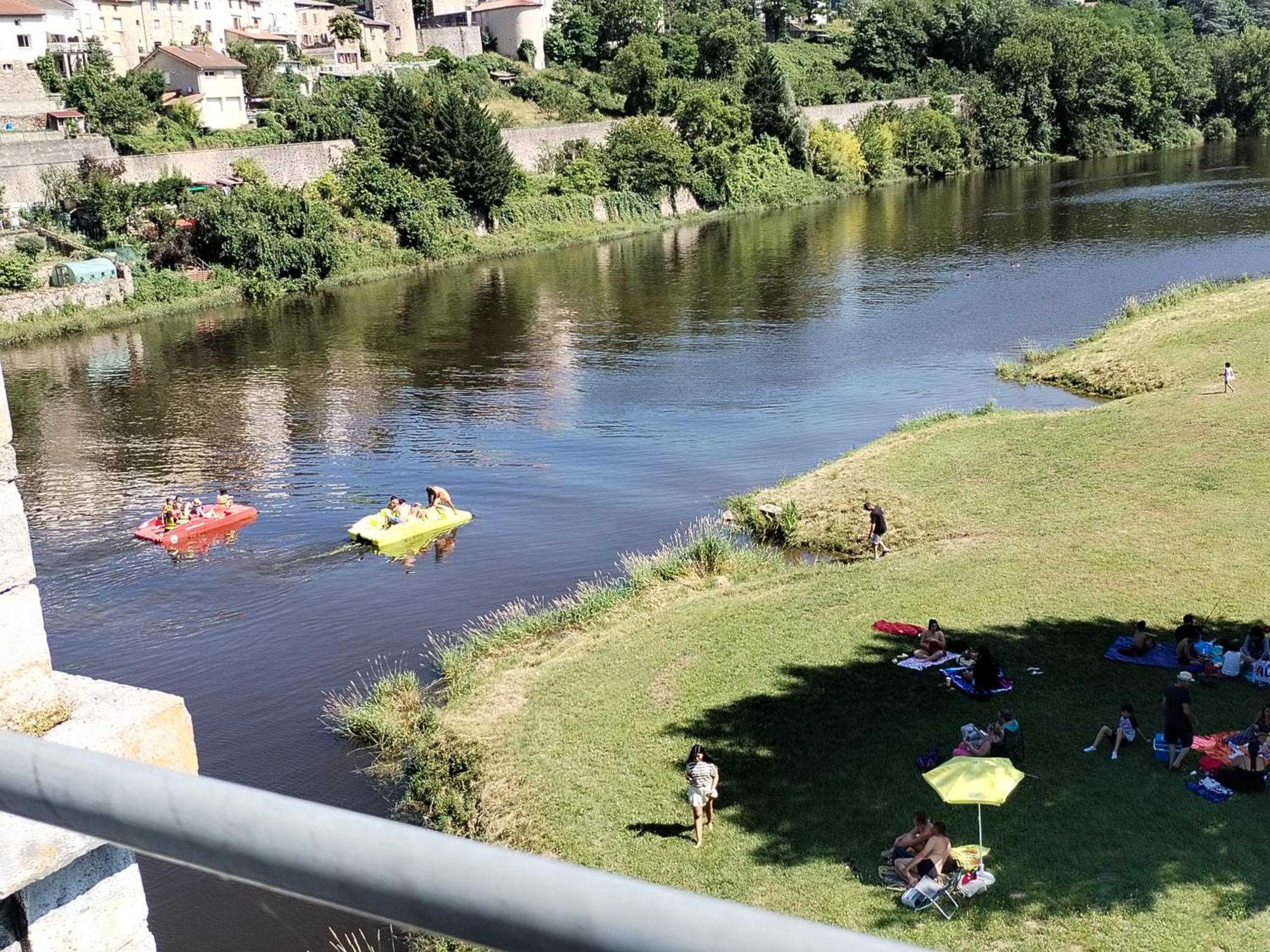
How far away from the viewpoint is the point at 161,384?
45750 mm

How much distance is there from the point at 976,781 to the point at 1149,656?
234 inches

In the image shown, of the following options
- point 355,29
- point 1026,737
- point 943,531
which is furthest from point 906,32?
point 1026,737

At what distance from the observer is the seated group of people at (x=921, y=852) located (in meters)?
13.3

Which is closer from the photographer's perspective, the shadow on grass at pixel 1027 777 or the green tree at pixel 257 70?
the shadow on grass at pixel 1027 777

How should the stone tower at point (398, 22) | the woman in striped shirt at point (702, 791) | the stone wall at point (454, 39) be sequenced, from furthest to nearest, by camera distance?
the stone tower at point (398, 22), the stone wall at point (454, 39), the woman in striped shirt at point (702, 791)

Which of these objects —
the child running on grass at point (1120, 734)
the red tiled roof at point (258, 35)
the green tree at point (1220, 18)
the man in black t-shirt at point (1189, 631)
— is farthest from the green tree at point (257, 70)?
the green tree at point (1220, 18)

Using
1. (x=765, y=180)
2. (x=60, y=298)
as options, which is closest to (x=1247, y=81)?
(x=765, y=180)

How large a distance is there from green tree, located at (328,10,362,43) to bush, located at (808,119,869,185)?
47554 millimetres

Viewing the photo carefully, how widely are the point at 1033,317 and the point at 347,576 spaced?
32976 millimetres

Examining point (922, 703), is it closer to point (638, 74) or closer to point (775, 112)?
point (775, 112)

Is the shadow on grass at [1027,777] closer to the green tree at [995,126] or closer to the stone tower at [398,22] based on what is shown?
the green tree at [995,126]

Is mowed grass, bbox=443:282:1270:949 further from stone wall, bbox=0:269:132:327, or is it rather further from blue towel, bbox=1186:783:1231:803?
stone wall, bbox=0:269:132:327

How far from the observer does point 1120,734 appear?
15.9 meters

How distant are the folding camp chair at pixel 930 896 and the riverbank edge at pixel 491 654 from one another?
4.52 m
